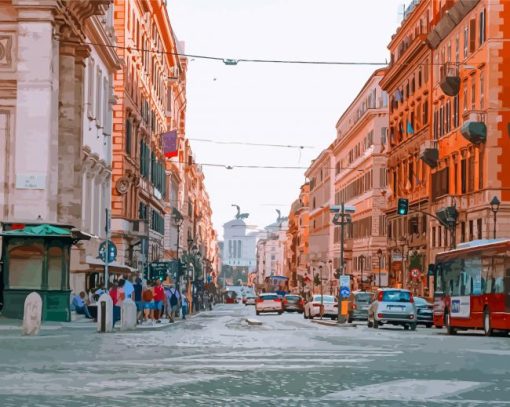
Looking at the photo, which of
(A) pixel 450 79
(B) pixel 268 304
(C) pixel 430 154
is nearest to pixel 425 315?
(A) pixel 450 79

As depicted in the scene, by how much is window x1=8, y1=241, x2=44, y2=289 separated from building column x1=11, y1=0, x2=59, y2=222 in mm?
1959

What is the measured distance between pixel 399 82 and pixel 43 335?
62346mm

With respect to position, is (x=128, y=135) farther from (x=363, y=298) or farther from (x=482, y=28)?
(x=482, y=28)

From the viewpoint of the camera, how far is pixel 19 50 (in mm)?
38969

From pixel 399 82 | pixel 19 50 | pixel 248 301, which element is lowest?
pixel 248 301

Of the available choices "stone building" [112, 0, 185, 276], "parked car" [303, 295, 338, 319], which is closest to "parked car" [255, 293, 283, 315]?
"stone building" [112, 0, 185, 276]

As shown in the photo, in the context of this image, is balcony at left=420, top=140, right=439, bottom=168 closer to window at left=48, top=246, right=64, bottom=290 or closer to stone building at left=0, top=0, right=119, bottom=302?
stone building at left=0, top=0, right=119, bottom=302

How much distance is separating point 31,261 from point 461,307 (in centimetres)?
1555

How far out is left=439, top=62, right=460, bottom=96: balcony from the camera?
67.1 metres

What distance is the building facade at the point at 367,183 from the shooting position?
336 feet

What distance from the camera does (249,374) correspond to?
17.9 meters

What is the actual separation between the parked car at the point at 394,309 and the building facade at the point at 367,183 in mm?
43755

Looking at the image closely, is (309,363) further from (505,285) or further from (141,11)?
(141,11)

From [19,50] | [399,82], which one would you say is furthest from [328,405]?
[399,82]
